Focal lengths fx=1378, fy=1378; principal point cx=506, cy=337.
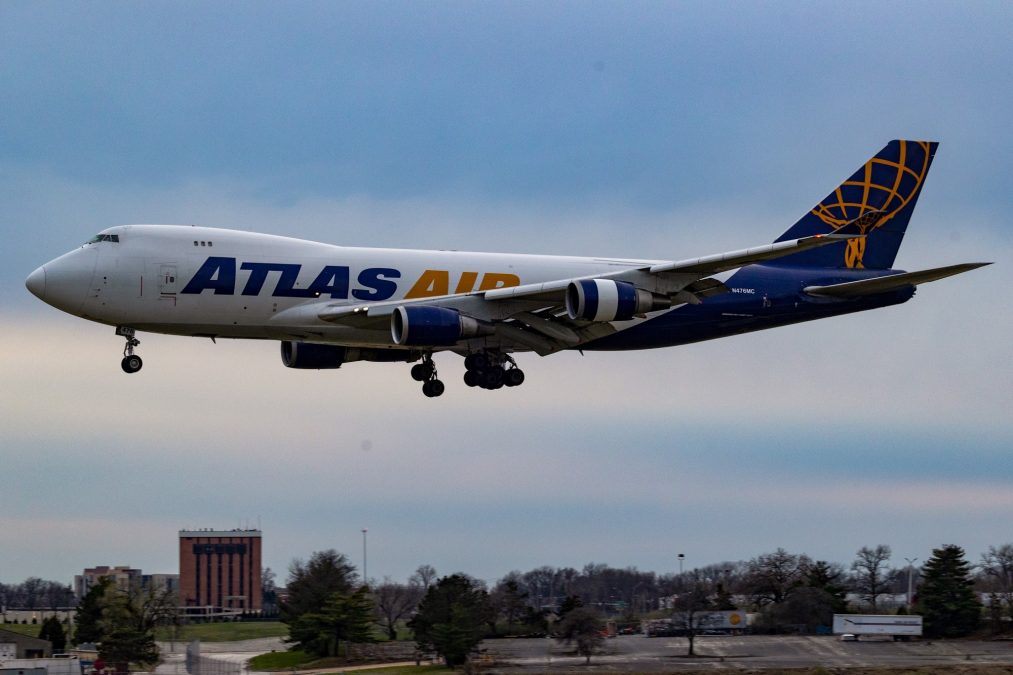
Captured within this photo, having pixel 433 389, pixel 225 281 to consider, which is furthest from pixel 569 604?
pixel 225 281

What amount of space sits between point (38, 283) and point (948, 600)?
48531 mm

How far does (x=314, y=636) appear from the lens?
2940 inches

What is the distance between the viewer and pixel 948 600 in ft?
238

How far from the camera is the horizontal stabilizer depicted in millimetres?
52172

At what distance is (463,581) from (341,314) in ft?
96.8

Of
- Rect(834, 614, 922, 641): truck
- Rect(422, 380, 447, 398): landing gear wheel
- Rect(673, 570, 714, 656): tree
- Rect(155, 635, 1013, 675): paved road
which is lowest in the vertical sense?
Rect(155, 635, 1013, 675): paved road

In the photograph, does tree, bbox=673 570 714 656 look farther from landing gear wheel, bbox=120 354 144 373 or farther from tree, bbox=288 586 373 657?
landing gear wheel, bbox=120 354 144 373

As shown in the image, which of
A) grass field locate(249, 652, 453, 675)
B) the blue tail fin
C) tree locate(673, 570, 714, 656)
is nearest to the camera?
the blue tail fin

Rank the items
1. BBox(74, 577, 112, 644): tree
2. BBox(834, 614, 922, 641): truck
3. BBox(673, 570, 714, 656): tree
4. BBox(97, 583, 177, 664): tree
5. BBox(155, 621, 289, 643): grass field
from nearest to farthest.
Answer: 1. BBox(673, 570, 714, 656): tree
2. BBox(834, 614, 922, 641): truck
3. BBox(97, 583, 177, 664): tree
4. BBox(155, 621, 289, 643): grass field
5. BBox(74, 577, 112, 644): tree

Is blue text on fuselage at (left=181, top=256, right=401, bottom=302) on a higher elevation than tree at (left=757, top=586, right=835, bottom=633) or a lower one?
higher

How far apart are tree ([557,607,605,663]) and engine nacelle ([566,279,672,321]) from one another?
1749cm

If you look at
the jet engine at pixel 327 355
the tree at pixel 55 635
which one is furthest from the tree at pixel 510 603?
the tree at pixel 55 635

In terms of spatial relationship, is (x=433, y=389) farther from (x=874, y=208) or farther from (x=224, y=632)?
(x=224, y=632)

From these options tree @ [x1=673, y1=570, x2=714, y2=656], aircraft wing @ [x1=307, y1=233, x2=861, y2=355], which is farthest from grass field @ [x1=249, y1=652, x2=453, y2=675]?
aircraft wing @ [x1=307, y1=233, x2=861, y2=355]
